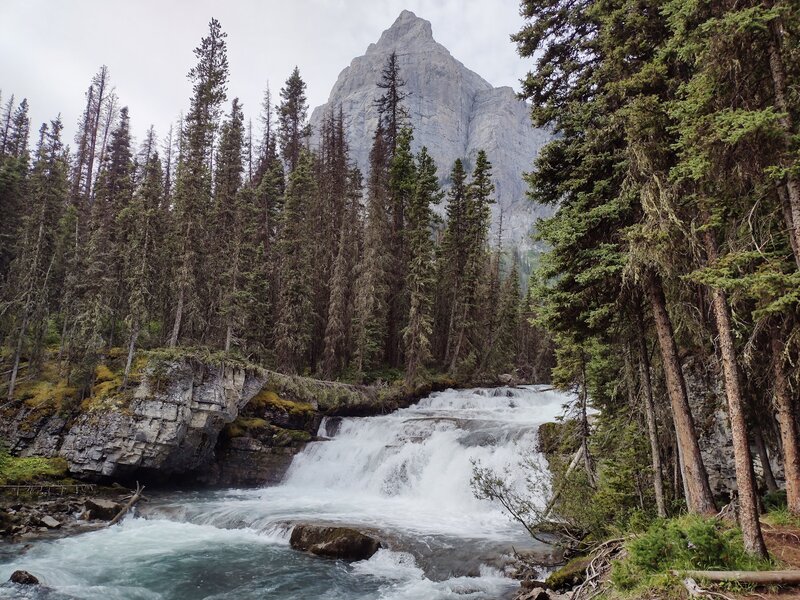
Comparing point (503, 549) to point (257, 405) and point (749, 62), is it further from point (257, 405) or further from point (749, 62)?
point (257, 405)

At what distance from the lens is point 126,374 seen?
22.6 meters

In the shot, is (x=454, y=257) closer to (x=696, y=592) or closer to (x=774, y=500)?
(x=774, y=500)

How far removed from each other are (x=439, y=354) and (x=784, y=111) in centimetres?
3507

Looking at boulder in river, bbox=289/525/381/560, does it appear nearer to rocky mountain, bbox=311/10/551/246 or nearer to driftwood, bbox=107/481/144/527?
driftwood, bbox=107/481/144/527

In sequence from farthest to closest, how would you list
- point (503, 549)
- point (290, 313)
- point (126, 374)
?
1. point (290, 313)
2. point (126, 374)
3. point (503, 549)

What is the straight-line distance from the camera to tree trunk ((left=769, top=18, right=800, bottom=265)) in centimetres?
763

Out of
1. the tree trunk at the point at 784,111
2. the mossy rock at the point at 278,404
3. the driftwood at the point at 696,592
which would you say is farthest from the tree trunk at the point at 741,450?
the mossy rock at the point at 278,404

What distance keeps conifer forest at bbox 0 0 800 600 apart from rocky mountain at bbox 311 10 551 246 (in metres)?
126

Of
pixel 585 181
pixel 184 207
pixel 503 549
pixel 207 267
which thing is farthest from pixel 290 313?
pixel 585 181

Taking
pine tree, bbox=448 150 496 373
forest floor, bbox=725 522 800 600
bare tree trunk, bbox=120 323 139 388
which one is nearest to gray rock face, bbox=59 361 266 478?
bare tree trunk, bbox=120 323 139 388

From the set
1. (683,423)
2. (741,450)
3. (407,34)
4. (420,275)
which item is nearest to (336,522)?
(683,423)

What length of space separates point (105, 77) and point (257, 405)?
44.7 m

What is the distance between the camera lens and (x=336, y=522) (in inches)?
673

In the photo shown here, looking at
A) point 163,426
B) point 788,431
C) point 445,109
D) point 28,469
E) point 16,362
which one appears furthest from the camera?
point 445,109
